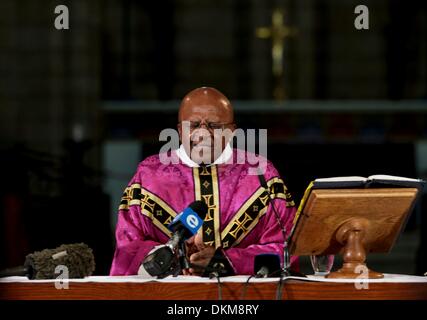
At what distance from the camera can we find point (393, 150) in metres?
11.4

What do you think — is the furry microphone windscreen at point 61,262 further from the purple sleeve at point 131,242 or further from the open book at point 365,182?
the open book at point 365,182

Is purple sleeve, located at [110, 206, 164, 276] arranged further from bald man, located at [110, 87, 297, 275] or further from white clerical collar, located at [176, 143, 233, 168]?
white clerical collar, located at [176, 143, 233, 168]

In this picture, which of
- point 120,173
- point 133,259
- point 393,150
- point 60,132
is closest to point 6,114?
point 60,132

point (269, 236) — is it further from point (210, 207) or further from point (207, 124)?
point (207, 124)

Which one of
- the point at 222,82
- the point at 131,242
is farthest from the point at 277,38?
the point at 131,242

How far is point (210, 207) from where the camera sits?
4668 millimetres

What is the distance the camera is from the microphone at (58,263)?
404 centimetres

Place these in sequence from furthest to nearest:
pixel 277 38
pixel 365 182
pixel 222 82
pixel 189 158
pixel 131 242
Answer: pixel 222 82 → pixel 277 38 → pixel 189 158 → pixel 131 242 → pixel 365 182

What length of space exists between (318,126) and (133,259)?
9.49 meters

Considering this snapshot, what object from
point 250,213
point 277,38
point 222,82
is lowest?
point 250,213

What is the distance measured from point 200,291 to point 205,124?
89cm

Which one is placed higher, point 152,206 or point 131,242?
point 152,206

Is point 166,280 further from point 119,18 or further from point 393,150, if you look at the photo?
point 119,18

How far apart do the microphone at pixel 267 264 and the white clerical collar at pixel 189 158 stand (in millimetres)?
667
